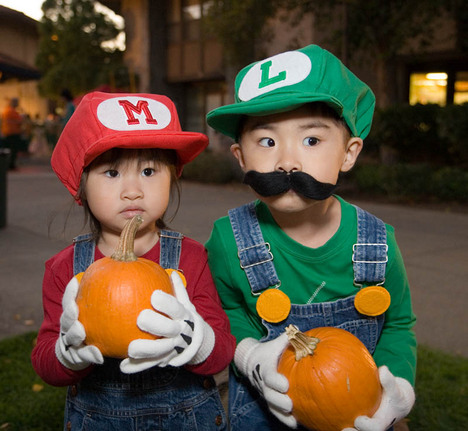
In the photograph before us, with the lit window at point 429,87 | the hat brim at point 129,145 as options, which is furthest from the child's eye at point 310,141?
the lit window at point 429,87

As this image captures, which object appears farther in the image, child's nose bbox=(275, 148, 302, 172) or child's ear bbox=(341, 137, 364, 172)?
child's ear bbox=(341, 137, 364, 172)

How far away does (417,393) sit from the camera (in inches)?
132

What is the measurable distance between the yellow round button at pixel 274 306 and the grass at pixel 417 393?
1.53 metres

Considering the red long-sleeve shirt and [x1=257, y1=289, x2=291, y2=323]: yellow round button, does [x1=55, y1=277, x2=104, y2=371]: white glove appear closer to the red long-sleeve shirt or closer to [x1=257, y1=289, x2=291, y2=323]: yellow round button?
the red long-sleeve shirt

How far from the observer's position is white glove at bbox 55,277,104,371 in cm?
153

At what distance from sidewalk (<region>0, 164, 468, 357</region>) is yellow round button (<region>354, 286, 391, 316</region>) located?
1191 millimetres

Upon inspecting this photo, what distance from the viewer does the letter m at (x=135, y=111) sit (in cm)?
187

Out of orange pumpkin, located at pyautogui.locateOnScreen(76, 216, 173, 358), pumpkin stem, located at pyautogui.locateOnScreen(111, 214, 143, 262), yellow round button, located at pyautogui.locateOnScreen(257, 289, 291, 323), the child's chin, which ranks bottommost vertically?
yellow round button, located at pyautogui.locateOnScreen(257, 289, 291, 323)

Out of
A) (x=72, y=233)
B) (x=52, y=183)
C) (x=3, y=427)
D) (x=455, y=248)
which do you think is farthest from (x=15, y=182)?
(x=3, y=427)

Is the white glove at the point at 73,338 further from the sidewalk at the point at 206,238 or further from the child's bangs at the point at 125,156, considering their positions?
the sidewalk at the point at 206,238

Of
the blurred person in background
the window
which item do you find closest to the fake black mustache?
the window

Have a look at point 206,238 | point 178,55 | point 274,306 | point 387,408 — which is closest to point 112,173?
point 274,306

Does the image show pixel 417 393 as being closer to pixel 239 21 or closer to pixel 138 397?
pixel 138 397

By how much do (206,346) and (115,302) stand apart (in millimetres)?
375
